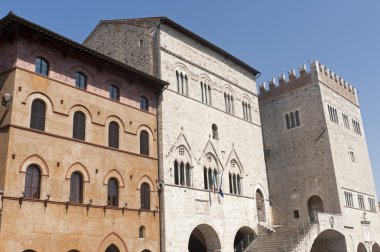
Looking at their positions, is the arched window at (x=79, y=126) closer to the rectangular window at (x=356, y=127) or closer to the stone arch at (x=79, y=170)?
the stone arch at (x=79, y=170)

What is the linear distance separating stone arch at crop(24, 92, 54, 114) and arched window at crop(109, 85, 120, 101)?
150 inches

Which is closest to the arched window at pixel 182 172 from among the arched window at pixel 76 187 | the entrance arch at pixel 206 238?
the entrance arch at pixel 206 238

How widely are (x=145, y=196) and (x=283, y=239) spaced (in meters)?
9.55

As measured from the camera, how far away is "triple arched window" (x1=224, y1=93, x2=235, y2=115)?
28.1m

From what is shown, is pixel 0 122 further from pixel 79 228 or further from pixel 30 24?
pixel 79 228

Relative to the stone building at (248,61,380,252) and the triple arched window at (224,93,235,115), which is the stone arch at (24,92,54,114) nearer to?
the triple arched window at (224,93,235,115)

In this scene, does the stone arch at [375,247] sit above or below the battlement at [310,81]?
below

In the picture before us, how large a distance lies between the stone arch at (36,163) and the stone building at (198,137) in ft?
22.0

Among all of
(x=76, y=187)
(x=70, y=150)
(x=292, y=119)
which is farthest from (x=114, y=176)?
(x=292, y=119)

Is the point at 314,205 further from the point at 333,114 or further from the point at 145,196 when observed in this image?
the point at 145,196

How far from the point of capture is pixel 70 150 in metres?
17.7

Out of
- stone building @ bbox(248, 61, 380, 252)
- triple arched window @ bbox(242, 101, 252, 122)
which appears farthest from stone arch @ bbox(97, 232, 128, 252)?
stone building @ bbox(248, 61, 380, 252)

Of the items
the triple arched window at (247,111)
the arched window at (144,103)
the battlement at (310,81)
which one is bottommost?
the arched window at (144,103)

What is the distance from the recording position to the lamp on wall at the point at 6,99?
1611 cm
